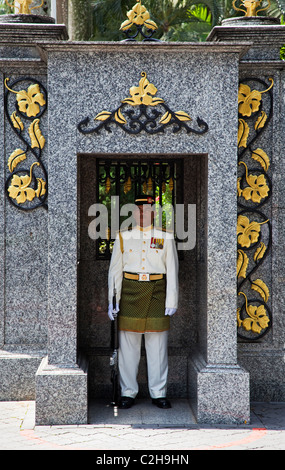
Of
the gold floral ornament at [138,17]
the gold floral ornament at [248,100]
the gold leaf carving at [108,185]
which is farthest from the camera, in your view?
the gold leaf carving at [108,185]

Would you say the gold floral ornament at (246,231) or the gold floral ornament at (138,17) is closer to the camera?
the gold floral ornament at (138,17)

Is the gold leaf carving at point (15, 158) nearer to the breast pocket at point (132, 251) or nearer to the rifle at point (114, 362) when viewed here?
the breast pocket at point (132, 251)

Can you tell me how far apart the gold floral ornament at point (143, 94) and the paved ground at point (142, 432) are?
2864 millimetres

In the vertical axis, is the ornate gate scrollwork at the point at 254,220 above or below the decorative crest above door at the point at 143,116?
below

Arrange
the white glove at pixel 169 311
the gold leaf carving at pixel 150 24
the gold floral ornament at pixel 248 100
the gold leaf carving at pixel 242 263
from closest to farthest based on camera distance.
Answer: the gold leaf carving at pixel 150 24, the white glove at pixel 169 311, the gold floral ornament at pixel 248 100, the gold leaf carving at pixel 242 263

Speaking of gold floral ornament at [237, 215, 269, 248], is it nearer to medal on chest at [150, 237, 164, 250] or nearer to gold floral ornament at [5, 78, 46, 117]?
medal on chest at [150, 237, 164, 250]

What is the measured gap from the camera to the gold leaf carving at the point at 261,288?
265 inches

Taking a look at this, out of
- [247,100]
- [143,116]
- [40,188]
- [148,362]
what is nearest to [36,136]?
[40,188]

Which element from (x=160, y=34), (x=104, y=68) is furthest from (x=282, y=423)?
(x=160, y=34)

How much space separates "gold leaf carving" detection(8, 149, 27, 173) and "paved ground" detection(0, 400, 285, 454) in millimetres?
2370

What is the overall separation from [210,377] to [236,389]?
25cm

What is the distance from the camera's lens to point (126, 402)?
6414mm

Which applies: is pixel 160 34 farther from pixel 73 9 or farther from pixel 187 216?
pixel 187 216

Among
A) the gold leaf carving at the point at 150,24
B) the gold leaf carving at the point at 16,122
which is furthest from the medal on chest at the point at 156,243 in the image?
the gold leaf carving at the point at 150,24
